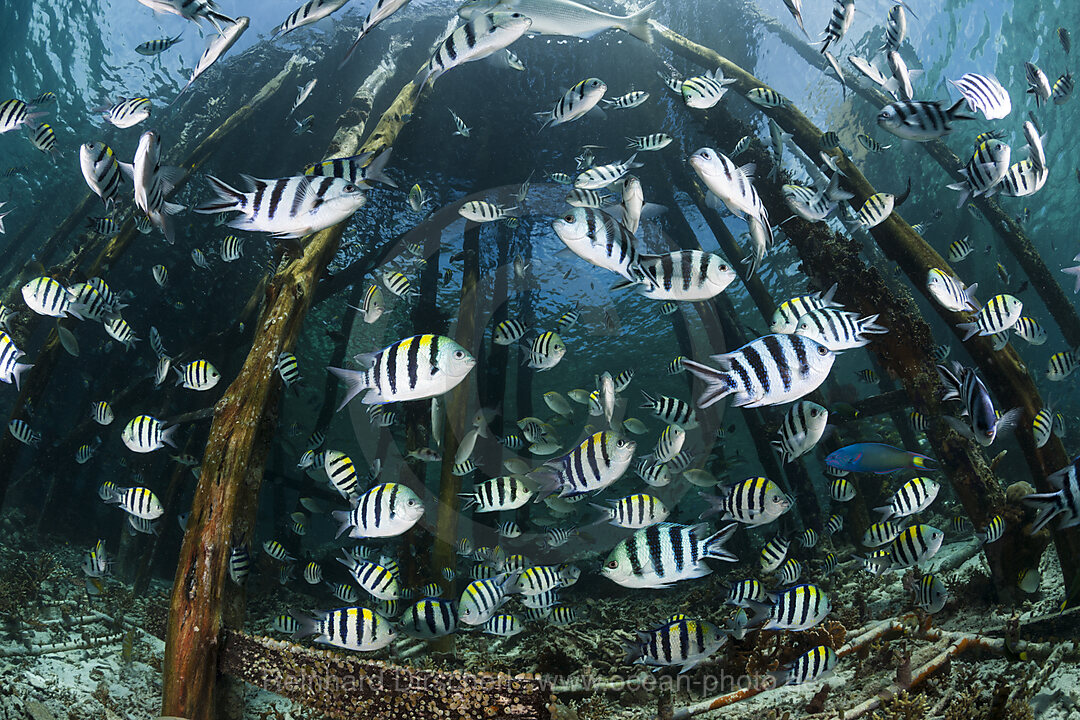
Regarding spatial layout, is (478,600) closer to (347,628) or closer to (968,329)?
(347,628)

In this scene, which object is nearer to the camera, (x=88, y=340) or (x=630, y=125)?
(x=630, y=125)

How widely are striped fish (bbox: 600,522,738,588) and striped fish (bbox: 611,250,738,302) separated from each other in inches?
54.4

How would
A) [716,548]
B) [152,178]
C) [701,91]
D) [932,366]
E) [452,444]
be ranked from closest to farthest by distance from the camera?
[152,178], [716,548], [701,91], [932,366], [452,444]

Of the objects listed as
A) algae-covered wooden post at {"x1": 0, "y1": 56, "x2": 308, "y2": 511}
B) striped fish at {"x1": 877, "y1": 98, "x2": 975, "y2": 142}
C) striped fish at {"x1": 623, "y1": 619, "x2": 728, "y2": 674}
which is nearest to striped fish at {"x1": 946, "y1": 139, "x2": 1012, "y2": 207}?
striped fish at {"x1": 877, "y1": 98, "x2": 975, "y2": 142}

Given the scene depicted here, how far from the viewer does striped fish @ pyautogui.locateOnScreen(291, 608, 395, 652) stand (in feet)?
11.0

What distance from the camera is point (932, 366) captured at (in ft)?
16.2

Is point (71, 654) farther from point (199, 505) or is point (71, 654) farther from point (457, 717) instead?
point (457, 717)

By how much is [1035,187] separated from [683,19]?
803 centimetres

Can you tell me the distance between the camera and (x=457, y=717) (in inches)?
113

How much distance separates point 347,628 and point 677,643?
2.29 m

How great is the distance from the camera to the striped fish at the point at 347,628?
3346 millimetres

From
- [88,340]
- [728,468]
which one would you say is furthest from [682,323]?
[88,340]

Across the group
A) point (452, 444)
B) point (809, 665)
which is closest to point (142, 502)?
point (452, 444)

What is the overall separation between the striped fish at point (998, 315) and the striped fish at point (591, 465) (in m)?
3.65
